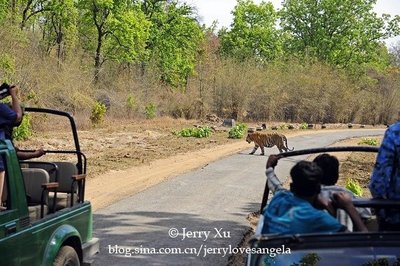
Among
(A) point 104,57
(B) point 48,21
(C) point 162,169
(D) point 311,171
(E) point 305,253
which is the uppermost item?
(B) point 48,21

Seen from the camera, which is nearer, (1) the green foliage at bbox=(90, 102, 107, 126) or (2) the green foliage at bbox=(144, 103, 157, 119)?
(1) the green foliage at bbox=(90, 102, 107, 126)

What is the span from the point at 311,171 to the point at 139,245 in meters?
4.86

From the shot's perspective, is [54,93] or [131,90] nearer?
[54,93]

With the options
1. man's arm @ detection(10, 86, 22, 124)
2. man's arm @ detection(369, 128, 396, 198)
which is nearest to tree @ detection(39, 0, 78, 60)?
man's arm @ detection(10, 86, 22, 124)

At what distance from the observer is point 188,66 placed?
57.4 m

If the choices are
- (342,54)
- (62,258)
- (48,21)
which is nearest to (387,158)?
(62,258)

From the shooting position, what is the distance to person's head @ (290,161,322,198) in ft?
11.8

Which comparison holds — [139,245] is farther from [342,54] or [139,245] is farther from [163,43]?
[342,54]

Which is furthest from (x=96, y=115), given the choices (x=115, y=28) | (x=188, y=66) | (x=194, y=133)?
(x=188, y=66)

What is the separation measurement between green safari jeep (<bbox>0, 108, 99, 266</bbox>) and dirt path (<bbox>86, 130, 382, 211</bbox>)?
4.90 m

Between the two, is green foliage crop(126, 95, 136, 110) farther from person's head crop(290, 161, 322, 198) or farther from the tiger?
person's head crop(290, 161, 322, 198)

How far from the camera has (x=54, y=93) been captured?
3073cm

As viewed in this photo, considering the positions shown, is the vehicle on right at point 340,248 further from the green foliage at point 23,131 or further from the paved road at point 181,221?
the green foliage at point 23,131

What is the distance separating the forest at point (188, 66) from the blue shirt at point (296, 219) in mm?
27301
